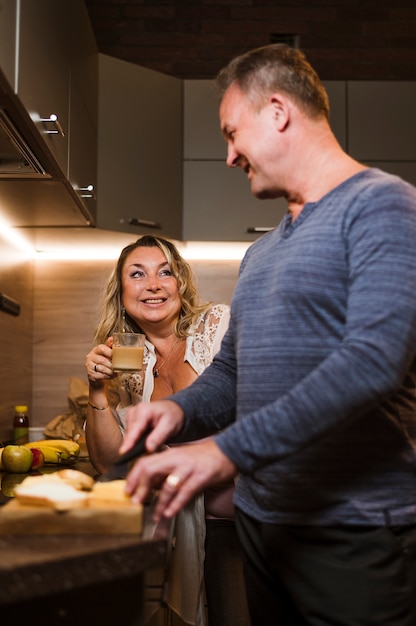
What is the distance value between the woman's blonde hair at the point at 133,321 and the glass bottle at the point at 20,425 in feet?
2.50

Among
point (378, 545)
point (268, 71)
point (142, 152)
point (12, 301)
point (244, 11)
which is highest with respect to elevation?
point (244, 11)

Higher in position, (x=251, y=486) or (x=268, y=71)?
(x=268, y=71)

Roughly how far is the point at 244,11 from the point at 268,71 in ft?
8.29

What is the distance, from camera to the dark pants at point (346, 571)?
106 cm

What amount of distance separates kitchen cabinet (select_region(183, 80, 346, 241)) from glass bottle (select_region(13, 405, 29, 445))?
0.93 metres

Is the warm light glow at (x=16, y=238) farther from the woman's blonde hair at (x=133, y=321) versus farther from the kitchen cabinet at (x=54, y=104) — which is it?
the woman's blonde hair at (x=133, y=321)

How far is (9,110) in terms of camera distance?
160 centimetres

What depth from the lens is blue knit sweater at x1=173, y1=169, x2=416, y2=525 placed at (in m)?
0.91

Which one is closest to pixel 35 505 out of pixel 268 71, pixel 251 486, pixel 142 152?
pixel 251 486

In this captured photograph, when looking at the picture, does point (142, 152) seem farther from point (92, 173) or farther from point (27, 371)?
point (27, 371)

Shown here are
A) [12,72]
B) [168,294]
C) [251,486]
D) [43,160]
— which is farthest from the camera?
[168,294]

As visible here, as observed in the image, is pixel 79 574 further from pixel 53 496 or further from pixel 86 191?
pixel 86 191

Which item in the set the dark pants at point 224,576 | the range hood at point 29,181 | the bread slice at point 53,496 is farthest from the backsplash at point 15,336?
the bread slice at point 53,496

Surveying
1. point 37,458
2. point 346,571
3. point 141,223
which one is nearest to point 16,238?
point 141,223
